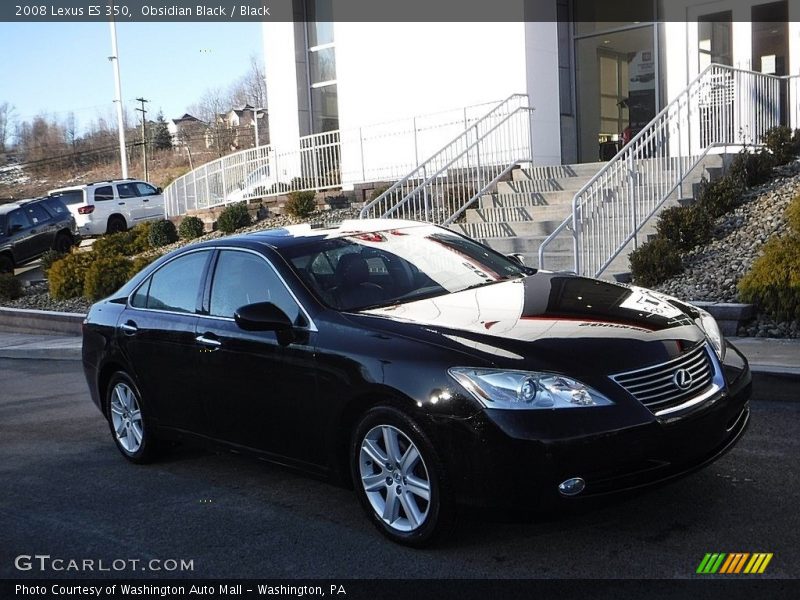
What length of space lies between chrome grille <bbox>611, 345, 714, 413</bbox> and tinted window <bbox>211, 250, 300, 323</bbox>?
1.95m

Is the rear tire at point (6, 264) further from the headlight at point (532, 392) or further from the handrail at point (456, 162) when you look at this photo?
the headlight at point (532, 392)

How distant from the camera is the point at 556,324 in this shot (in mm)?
4562

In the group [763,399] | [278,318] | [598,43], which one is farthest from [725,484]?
[598,43]

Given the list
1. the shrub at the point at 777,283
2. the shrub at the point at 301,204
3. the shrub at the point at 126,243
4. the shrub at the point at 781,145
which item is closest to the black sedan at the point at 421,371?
the shrub at the point at 777,283

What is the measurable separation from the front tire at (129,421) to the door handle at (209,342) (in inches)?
38.9

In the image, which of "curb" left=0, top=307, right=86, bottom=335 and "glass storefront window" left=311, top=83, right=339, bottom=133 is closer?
"curb" left=0, top=307, right=86, bottom=335

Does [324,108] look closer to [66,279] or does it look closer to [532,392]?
[66,279]

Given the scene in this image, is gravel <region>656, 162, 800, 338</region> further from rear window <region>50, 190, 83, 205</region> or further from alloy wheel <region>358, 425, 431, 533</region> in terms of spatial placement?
rear window <region>50, 190, 83, 205</region>

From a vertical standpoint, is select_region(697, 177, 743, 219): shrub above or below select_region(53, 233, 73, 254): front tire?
above

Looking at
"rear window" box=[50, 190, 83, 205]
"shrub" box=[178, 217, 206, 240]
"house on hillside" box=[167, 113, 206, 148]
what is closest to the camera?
"shrub" box=[178, 217, 206, 240]

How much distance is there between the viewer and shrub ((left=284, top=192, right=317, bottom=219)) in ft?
59.2

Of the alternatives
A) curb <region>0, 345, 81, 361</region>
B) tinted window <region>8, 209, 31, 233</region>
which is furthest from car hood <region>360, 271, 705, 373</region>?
tinted window <region>8, 209, 31, 233</region>

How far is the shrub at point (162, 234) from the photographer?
20656mm

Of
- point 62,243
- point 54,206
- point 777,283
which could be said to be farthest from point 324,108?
point 777,283
